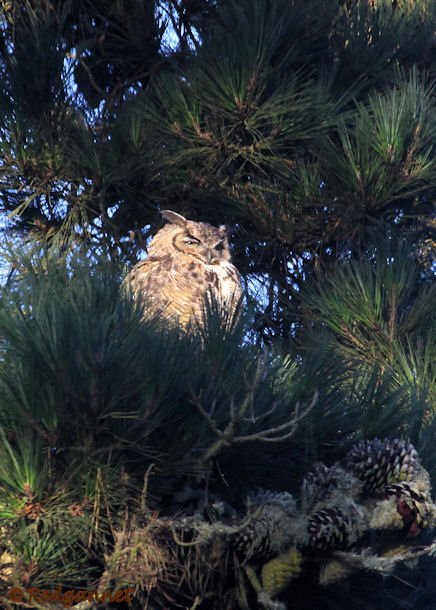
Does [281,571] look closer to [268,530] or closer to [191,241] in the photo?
→ [268,530]

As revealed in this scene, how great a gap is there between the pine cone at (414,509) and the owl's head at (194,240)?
1.32m

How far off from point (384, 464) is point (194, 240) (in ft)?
4.17

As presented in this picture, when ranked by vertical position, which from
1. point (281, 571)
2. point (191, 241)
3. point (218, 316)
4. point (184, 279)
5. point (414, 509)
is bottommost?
point (281, 571)

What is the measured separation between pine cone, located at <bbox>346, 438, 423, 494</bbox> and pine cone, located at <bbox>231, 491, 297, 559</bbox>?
0.62ft

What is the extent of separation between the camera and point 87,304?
5.67ft

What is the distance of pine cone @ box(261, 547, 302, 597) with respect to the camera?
1.82m

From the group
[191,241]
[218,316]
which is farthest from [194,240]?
[218,316]

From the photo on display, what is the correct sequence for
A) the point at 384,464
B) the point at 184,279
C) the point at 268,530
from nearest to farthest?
the point at 268,530 < the point at 384,464 < the point at 184,279

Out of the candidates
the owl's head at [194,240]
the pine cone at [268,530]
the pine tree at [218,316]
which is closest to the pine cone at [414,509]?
the pine tree at [218,316]

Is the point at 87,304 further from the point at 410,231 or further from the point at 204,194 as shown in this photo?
the point at 410,231

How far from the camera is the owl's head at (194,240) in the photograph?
3049 mm

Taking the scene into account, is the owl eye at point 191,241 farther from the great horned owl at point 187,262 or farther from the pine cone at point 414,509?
the pine cone at point 414,509

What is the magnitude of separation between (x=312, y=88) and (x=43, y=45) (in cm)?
85

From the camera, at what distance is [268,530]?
1.81 metres
